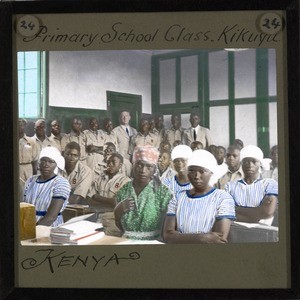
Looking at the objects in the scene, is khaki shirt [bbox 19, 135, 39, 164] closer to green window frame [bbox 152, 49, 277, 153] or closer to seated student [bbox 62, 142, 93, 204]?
seated student [bbox 62, 142, 93, 204]

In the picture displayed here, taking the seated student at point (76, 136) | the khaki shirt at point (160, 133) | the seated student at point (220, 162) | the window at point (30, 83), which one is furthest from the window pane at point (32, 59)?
the seated student at point (220, 162)

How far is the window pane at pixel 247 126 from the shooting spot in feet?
2.58

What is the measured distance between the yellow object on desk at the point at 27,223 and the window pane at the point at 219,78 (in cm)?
34

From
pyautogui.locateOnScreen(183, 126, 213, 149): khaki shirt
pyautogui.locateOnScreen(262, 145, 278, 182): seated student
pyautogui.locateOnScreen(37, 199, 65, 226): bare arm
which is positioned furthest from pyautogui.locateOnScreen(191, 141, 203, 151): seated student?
pyautogui.locateOnScreen(37, 199, 65, 226): bare arm

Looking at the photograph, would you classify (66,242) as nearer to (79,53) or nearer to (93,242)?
(93,242)

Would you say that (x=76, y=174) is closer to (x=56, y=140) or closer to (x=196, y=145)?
(x=56, y=140)

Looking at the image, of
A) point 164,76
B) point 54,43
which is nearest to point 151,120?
point 164,76

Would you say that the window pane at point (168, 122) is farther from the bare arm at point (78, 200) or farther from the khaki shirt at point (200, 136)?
the bare arm at point (78, 200)

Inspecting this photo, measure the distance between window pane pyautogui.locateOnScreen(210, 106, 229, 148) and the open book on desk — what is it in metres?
0.23

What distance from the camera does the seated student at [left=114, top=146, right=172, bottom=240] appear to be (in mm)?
794

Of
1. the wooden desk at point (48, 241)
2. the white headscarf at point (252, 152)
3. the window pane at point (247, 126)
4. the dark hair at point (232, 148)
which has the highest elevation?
the window pane at point (247, 126)

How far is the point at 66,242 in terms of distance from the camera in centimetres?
79

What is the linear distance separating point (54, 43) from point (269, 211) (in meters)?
0.43

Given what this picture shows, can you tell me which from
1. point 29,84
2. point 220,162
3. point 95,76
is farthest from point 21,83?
point 220,162
